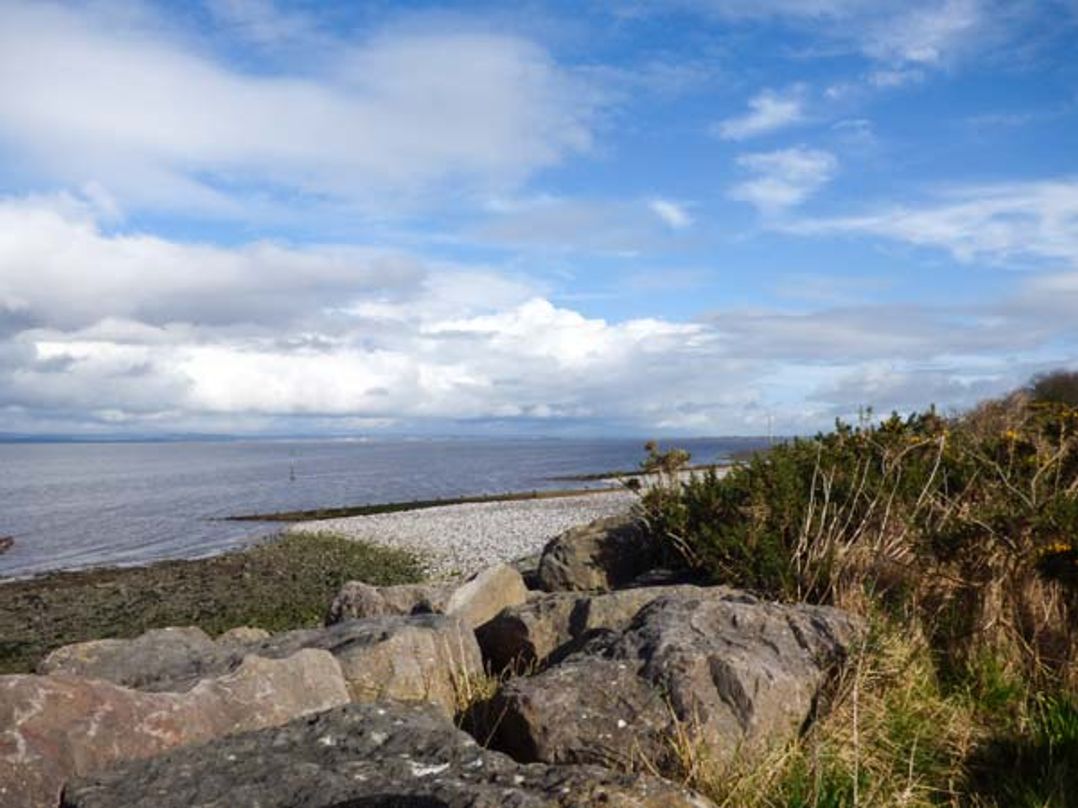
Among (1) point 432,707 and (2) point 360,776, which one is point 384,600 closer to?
(1) point 432,707

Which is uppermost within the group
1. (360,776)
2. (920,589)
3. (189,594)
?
(920,589)

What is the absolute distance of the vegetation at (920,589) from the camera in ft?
18.4

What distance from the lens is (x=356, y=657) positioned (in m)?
6.64

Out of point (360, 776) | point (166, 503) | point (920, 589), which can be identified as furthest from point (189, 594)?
point (166, 503)

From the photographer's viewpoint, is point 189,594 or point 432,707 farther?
point 189,594

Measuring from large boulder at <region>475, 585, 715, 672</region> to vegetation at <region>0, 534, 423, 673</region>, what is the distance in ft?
38.6

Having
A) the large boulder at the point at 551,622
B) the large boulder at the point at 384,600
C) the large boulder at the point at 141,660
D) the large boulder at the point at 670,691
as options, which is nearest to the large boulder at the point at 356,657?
the large boulder at the point at 141,660

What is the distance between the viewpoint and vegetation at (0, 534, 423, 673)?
20720 millimetres

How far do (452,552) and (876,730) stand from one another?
24.8m

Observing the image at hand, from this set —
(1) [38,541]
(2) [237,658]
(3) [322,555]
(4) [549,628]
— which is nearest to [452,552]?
(3) [322,555]

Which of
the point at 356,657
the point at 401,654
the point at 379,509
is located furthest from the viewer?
the point at 379,509

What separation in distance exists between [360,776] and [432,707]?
921mm

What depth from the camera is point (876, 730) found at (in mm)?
6051

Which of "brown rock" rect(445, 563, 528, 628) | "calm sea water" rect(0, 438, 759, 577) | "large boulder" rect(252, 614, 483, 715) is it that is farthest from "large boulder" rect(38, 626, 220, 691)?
"calm sea water" rect(0, 438, 759, 577)
